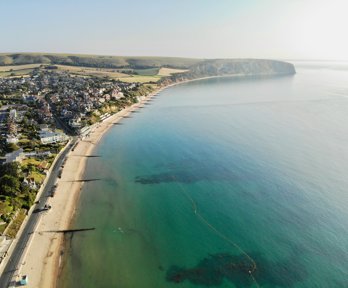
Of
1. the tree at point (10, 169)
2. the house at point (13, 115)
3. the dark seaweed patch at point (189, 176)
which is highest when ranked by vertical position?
Result: the tree at point (10, 169)

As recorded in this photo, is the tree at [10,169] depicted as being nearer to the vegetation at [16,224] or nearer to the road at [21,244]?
the road at [21,244]

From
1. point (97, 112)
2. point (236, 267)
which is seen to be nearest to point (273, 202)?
point (236, 267)

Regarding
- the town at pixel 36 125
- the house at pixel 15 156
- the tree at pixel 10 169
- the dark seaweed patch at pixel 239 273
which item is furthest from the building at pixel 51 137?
the dark seaweed patch at pixel 239 273

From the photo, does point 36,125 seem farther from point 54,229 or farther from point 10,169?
point 54,229

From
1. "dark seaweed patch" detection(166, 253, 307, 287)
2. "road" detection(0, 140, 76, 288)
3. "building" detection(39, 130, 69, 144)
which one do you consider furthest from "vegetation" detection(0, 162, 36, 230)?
"dark seaweed patch" detection(166, 253, 307, 287)

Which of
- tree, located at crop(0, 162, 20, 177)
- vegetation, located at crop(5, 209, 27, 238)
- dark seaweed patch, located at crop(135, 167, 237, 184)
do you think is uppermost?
tree, located at crop(0, 162, 20, 177)

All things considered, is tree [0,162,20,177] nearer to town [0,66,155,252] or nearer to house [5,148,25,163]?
town [0,66,155,252]
